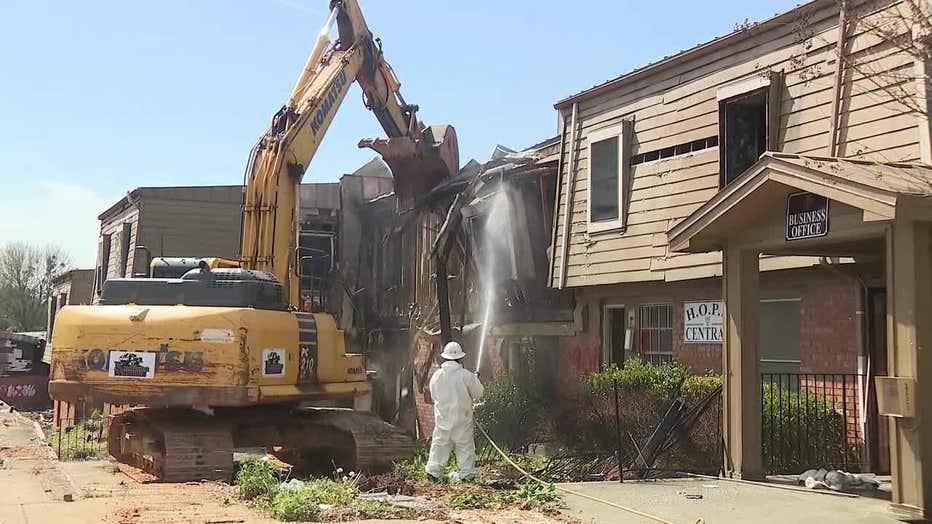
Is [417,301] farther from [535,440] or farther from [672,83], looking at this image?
[672,83]

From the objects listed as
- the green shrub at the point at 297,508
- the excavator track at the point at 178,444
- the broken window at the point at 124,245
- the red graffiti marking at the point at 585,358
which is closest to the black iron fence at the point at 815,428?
the red graffiti marking at the point at 585,358

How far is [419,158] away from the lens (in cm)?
1977

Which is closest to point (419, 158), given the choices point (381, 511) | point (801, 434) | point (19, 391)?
point (801, 434)

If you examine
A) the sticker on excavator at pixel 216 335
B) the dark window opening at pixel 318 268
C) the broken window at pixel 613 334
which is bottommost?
the sticker on excavator at pixel 216 335

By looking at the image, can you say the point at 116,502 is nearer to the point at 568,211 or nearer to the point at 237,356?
the point at 237,356

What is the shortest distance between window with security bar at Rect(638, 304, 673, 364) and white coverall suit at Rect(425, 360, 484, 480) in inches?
185

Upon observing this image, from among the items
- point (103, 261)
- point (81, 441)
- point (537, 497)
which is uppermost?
point (103, 261)

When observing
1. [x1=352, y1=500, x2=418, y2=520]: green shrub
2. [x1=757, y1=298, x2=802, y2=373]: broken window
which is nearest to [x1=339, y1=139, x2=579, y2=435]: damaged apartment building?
[x1=757, y1=298, x2=802, y2=373]: broken window

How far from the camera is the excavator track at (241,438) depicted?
12.2 meters

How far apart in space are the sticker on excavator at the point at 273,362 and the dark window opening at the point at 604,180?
5358mm

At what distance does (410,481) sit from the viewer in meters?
10.4

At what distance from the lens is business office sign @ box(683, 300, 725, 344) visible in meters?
12.7

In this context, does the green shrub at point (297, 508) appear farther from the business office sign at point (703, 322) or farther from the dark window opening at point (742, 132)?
the dark window opening at point (742, 132)

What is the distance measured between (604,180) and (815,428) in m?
5.44
